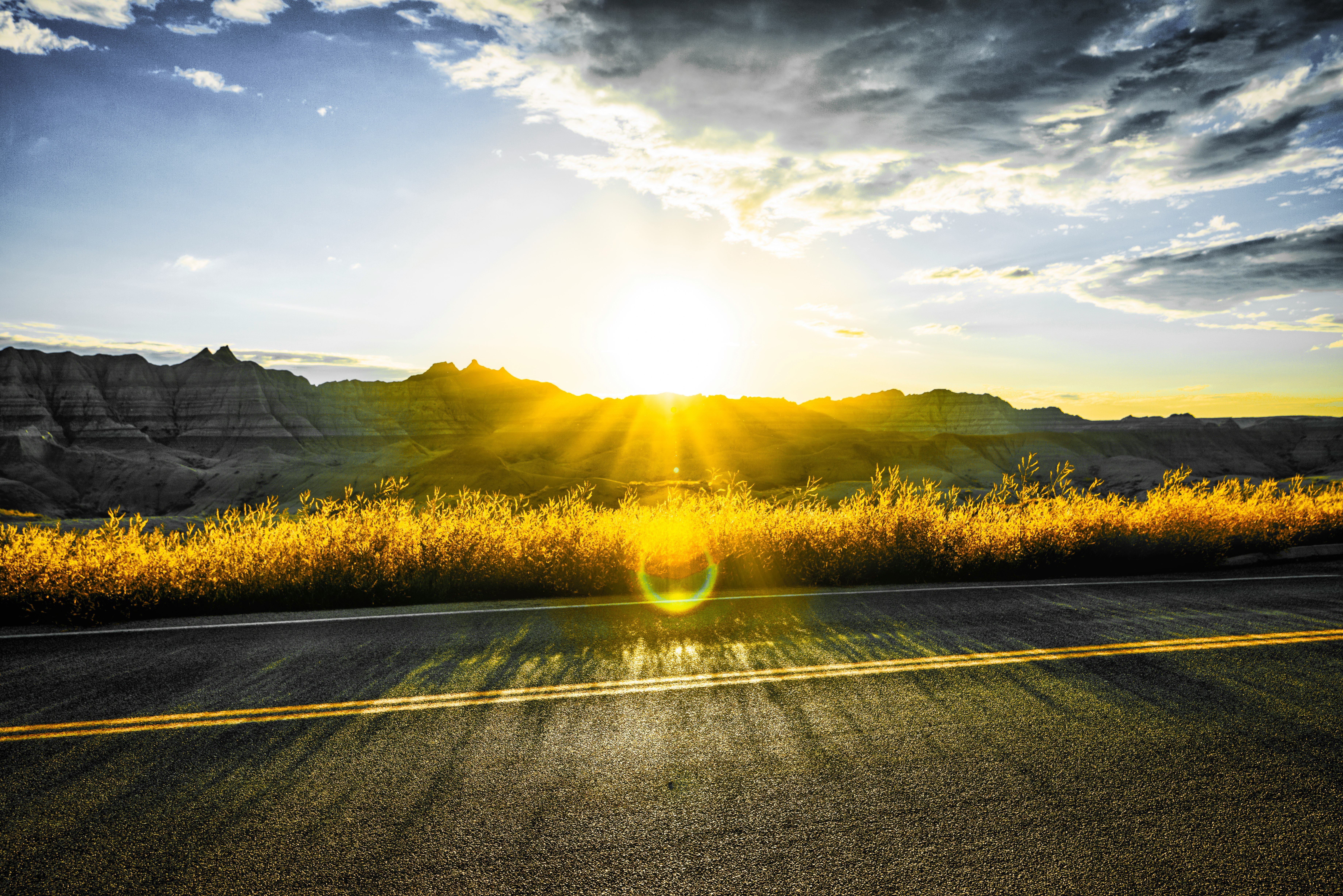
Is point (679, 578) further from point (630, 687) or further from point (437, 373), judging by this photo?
point (437, 373)

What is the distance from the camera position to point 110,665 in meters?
5.91

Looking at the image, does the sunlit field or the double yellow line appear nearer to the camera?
the double yellow line

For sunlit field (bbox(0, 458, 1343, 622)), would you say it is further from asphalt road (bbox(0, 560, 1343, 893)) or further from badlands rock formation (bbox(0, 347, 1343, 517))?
badlands rock formation (bbox(0, 347, 1343, 517))

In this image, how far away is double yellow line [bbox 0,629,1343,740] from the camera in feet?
15.2

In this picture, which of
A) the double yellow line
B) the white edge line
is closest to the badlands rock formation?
the white edge line

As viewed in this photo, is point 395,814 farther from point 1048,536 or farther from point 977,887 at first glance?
point 1048,536

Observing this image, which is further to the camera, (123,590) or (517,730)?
(123,590)

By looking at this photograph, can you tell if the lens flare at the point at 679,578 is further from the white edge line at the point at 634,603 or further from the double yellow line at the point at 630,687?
the double yellow line at the point at 630,687

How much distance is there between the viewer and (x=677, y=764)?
4020 millimetres

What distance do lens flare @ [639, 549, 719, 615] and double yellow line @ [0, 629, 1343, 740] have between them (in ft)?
9.71

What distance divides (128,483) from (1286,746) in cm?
11293

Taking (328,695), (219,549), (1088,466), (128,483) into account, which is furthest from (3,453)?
(1088,466)

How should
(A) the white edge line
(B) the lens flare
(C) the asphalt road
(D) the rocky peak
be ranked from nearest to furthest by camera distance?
1. (C) the asphalt road
2. (A) the white edge line
3. (B) the lens flare
4. (D) the rocky peak

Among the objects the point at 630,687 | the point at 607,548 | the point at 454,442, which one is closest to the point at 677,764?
the point at 630,687
